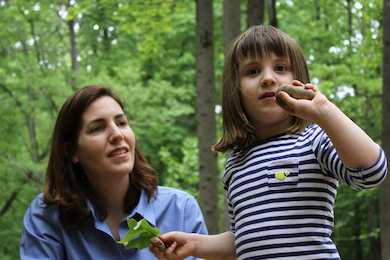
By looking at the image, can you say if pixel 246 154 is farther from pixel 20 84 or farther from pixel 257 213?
pixel 20 84

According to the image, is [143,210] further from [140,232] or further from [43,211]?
[140,232]

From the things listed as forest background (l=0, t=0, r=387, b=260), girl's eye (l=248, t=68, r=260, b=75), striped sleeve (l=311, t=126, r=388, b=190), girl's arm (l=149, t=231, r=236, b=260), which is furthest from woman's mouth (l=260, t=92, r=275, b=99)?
forest background (l=0, t=0, r=387, b=260)

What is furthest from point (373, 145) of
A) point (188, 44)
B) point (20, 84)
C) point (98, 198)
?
point (188, 44)

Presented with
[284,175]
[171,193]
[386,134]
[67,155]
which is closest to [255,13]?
[386,134]

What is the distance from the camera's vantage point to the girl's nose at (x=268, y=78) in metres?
1.49

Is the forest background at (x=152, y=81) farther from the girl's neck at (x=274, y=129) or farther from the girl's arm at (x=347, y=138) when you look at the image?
the girl's arm at (x=347, y=138)

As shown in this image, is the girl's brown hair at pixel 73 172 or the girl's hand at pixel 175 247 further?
the girl's brown hair at pixel 73 172

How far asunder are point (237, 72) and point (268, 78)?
0.20 meters

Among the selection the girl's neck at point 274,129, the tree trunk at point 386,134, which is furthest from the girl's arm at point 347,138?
the tree trunk at point 386,134

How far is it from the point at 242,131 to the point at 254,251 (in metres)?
0.52

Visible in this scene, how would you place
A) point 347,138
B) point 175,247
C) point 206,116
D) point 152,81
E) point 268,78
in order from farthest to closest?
point 152,81, point 206,116, point 175,247, point 268,78, point 347,138

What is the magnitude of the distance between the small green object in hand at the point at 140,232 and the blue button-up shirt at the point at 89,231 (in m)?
0.62

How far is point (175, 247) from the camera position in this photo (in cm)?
159

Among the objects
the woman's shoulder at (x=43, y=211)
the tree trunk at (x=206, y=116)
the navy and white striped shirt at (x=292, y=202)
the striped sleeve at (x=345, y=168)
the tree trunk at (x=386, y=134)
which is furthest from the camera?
the tree trunk at (x=206, y=116)
